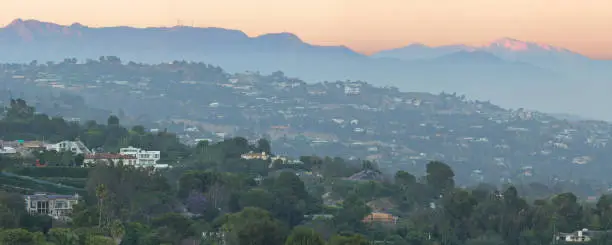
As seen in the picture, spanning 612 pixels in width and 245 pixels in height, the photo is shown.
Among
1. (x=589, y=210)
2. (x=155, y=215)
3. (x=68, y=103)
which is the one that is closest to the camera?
(x=155, y=215)

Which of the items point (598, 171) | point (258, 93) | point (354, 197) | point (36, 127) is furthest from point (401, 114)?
point (354, 197)

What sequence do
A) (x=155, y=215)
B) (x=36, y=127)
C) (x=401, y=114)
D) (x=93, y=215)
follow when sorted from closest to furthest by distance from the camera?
1. (x=93, y=215)
2. (x=155, y=215)
3. (x=36, y=127)
4. (x=401, y=114)

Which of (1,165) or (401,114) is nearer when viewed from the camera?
(1,165)

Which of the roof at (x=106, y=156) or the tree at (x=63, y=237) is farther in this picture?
the roof at (x=106, y=156)

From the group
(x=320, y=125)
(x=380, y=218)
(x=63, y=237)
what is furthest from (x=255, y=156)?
(x=320, y=125)

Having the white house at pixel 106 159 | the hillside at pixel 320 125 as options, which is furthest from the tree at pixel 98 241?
the hillside at pixel 320 125

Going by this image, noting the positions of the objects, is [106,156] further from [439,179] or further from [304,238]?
[304,238]

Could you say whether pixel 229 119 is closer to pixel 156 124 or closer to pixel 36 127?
pixel 156 124

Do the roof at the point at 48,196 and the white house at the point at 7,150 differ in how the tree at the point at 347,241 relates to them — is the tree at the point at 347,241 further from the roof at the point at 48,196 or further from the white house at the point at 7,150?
the white house at the point at 7,150
